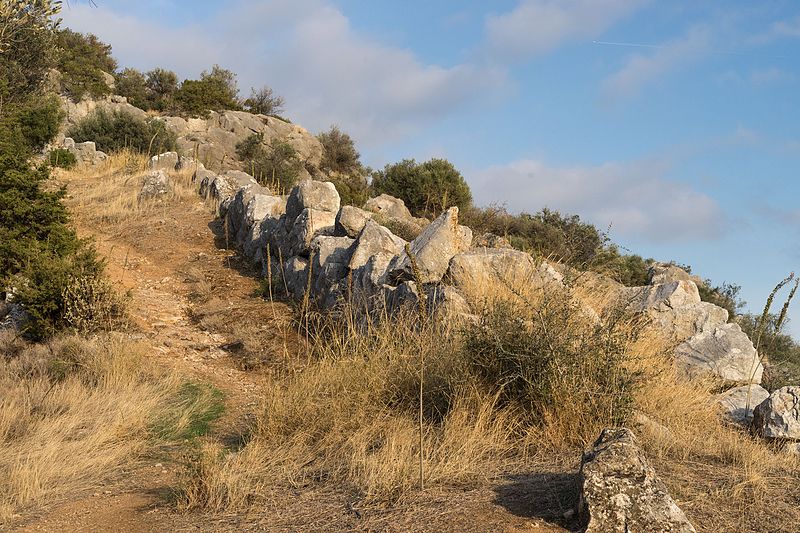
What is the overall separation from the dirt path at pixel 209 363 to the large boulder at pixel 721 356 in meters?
4.17

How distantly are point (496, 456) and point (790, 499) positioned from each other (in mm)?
2010

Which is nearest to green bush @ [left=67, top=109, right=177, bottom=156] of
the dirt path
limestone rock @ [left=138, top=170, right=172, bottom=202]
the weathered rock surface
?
the dirt path

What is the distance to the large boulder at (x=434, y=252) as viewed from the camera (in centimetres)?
895

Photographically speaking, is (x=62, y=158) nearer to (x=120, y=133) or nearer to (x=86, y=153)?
(x=86, y=153)

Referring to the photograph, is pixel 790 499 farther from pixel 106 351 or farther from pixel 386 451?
pixel 106 351

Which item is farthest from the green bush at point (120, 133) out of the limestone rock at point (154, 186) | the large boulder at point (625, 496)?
the large boulder at point (625, 496)

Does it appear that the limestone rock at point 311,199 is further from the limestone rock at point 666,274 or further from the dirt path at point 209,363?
the limestone rock at point 666,274

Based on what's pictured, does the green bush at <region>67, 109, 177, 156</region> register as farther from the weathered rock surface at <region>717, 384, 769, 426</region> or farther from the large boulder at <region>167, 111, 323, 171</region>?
the weathered rock surface at <region>717, 384, 769, 426</region>

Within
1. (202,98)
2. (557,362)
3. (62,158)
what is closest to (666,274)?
(557,362)

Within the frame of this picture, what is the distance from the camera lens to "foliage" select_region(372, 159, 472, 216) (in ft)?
71.7

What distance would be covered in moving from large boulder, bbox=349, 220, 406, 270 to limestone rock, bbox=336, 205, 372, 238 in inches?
53.3

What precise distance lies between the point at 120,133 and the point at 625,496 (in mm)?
24104

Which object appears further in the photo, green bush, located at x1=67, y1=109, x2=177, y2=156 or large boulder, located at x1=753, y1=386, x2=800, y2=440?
green bush, located at x1=67, y1=109, x2=177, y2=156

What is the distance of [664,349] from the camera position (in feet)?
26.2
